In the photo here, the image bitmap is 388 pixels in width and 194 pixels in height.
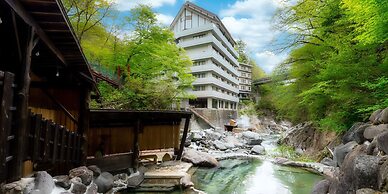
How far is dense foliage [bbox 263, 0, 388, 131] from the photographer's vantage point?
25.8 feet

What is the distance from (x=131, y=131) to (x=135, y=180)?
1887mm

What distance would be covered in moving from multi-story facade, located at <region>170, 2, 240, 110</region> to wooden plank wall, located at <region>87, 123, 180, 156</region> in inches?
940

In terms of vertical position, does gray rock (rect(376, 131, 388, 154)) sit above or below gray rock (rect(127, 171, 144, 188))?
above

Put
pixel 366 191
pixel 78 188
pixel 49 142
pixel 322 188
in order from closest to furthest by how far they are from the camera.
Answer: pixel 366 191 < pixel 49 142 < pixel 78 188 < pixel 322 188

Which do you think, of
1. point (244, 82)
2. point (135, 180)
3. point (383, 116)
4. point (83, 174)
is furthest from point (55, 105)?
point (244, 82)

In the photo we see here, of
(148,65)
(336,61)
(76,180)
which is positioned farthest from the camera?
(148,65)

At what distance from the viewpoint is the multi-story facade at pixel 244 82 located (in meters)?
57.6

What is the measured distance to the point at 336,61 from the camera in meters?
11.0

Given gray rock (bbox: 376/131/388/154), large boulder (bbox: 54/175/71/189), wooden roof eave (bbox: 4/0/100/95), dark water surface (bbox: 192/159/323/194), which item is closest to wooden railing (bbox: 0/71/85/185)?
large boulder (bbox: 54/175/71/189)

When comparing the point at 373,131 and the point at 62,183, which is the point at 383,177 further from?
the point at 62,183

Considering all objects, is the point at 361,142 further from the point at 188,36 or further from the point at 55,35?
the point at 188,36

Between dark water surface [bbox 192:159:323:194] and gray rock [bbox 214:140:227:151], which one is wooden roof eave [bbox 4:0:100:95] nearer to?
dark water surface [bbox 192:159:323:194]

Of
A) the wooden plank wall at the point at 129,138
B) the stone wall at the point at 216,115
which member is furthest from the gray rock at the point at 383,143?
the stone wall at the point at 216,115

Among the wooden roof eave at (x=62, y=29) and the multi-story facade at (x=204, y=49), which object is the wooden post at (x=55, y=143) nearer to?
the wooden roof eave at (x=62, y=29)
